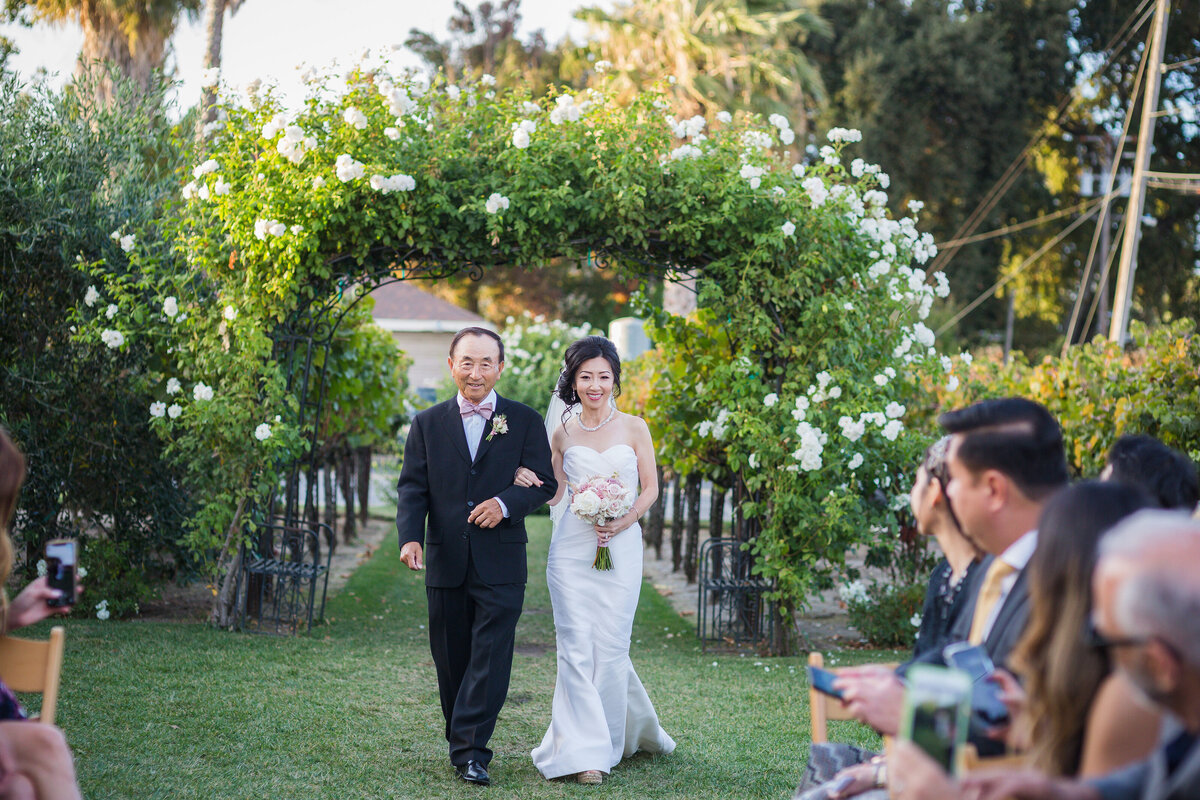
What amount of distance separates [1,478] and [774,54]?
18.6 m

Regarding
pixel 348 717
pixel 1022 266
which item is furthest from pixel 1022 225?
pixel 348 717

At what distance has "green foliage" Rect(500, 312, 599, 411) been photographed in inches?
725

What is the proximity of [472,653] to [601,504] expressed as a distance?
3.10 ft

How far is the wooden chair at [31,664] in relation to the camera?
2746mm

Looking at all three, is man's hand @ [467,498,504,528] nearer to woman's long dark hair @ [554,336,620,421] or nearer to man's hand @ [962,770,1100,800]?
woman's long dark hair @ [554,336,620,421]

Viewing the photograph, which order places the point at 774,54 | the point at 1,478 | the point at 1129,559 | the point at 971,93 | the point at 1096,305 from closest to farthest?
the point at 1129,559
the point at 1,478
the point at 774,54
the point at 971,93
the point at 1096,305

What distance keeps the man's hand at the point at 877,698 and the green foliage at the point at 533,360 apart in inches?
578

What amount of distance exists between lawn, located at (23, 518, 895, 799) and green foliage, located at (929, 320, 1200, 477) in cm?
220

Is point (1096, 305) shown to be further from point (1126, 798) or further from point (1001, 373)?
point (1126, 798)

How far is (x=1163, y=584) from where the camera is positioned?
161cm

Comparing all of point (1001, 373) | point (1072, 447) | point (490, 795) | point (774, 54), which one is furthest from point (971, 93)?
point (490, 795)

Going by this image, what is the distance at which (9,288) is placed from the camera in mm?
Result: 7762

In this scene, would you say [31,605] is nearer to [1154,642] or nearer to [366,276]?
[1154,642]

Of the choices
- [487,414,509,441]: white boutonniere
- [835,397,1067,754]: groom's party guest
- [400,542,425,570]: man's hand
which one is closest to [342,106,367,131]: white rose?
[487,414,509,441]: white boutonniere
